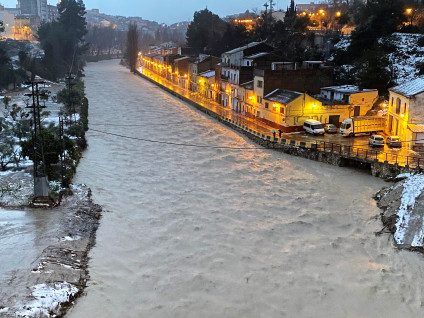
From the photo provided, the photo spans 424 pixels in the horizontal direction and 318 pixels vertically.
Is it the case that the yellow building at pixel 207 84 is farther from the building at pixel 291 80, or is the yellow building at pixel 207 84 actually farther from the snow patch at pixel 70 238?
the snow patch at pixel 70 238

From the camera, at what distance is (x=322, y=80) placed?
28141 mm

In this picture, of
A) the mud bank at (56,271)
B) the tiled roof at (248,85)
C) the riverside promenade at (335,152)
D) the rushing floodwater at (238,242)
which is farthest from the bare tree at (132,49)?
the mud bank at (56,271)

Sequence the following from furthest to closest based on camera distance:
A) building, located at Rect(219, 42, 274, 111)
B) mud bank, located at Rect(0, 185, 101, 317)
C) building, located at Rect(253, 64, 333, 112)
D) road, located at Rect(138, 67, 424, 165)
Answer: building, located at Rect(219, 42, 274, 111)
building, located at Rect(253, 64, 333, 112)
road, located at Rect(138, 67, 424, 165)
mud bank, located at Rect(0, 185, 101, 317)

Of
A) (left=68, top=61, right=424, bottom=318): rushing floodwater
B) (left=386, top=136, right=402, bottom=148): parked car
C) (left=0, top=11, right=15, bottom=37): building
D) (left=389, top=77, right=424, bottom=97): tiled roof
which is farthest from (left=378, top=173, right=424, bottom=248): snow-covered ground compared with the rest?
(left=0, top=11, right=15, bottom=37): building

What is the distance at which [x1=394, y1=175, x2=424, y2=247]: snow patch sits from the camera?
11.6 metres

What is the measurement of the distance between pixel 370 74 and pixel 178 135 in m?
11.8

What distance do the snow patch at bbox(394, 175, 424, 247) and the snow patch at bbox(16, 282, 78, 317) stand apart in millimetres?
8519

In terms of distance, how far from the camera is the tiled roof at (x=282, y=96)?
2369cm

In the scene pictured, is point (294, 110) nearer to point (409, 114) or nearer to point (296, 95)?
point (296, 95)

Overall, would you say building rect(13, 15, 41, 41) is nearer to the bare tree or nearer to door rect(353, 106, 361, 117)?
the bare tree

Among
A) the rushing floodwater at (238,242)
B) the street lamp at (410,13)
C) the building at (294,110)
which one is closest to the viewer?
the rushing floodwater at (238,242)

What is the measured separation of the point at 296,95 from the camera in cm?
2377

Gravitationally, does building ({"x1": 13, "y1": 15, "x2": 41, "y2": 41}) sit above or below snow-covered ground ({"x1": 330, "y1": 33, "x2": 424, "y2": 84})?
above

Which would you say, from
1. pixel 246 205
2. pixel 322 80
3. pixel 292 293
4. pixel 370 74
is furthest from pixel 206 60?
pixel 292 293
